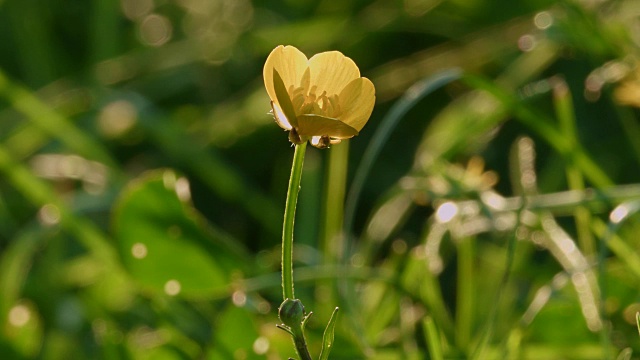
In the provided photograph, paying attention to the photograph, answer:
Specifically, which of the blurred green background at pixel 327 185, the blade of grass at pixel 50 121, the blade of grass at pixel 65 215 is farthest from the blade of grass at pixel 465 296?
the blade of grass at pixel 50 121

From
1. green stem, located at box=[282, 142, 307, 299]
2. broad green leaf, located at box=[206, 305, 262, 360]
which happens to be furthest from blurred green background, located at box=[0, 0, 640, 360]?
green stem, located at box=[282, 142, 307, 299]

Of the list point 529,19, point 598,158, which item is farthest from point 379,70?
point 598,158

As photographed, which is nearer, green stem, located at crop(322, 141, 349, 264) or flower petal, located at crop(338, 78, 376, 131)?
flower petal, located at crop(338, 78, 376, 131)

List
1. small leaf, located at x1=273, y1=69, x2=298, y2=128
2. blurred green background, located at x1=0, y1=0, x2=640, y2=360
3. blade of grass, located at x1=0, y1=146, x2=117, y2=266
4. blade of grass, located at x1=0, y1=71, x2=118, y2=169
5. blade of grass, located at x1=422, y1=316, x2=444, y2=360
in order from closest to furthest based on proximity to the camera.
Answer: small leaf, located at x1=273, y1=69, x2=298, y2=128, blade of grass, located at x1=422, y1=316, x2=444, y2=360, blurred green background, located at x1=0, y1=0, x2=640, y2=360, blade of grass, located at x1=0, y1=146, x2=117, y2=266, blade of grass, located at x1=0, y1=71, x2=118, y2=169

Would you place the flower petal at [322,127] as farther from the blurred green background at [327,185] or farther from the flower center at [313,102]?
the blurred green background at [327,185]

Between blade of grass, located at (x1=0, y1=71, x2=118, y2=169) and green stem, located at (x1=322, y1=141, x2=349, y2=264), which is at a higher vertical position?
blade of grass, located at (x1=0, y1=71, x2=118, y2=169)

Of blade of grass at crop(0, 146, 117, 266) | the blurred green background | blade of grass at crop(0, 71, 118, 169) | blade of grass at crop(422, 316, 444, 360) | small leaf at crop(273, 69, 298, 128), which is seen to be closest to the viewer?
small leaf at crop(273, 69, 298, 128)

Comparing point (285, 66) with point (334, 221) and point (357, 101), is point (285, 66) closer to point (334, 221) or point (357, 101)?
point (357, 101)

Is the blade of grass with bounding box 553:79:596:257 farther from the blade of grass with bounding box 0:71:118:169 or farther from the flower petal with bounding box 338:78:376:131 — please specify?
the blade of grass with bounding box 0:71:118:169

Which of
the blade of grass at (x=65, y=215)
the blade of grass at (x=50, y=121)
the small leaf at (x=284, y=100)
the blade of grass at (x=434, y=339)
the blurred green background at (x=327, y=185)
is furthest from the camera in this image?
the blade of grass at (x=50, y=121)
